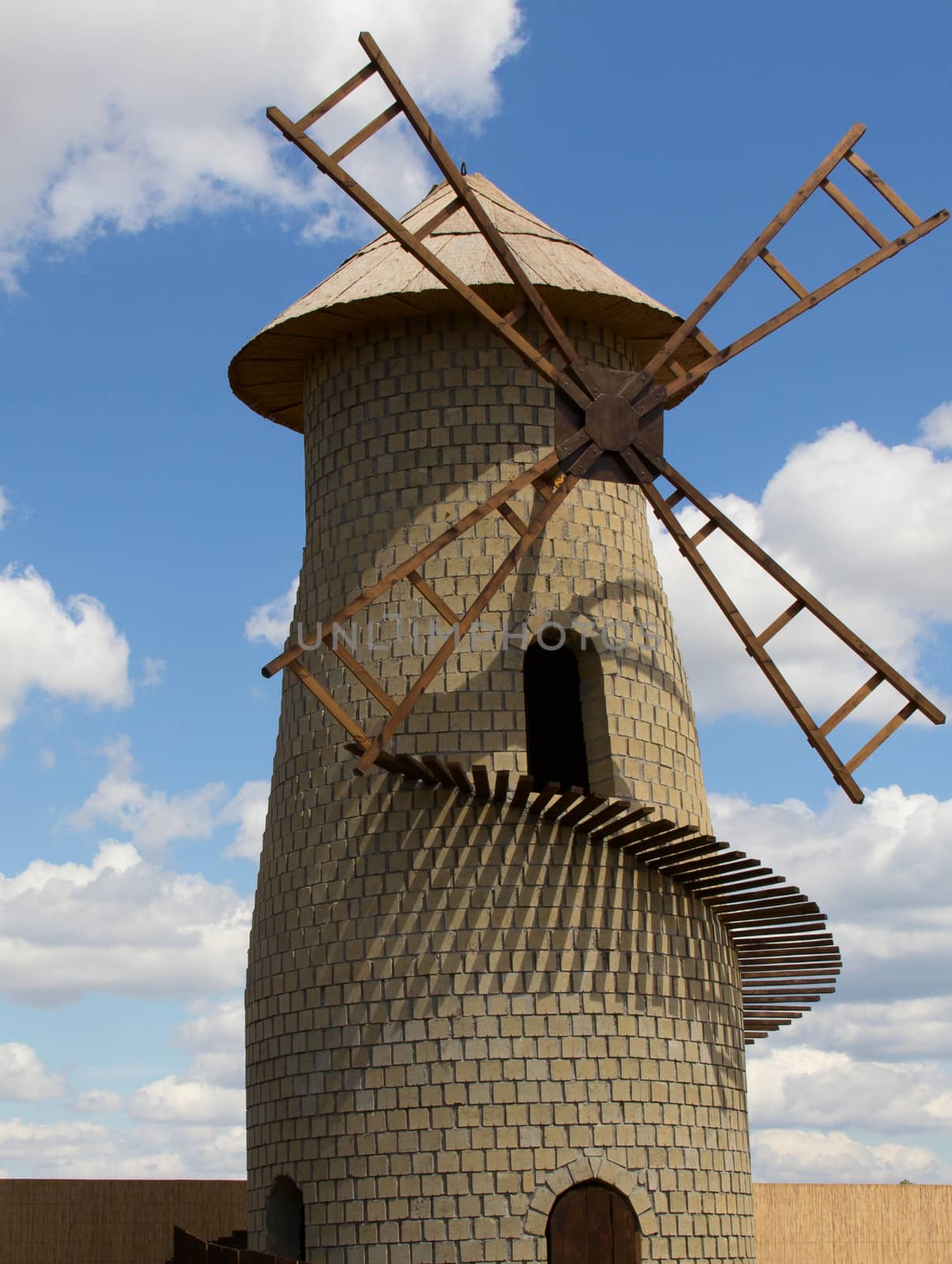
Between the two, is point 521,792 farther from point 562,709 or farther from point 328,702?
point 562,709

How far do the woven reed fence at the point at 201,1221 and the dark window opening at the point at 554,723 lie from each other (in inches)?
264

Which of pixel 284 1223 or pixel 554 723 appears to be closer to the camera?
pixel 284 1223

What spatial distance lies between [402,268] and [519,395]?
1.55 metres

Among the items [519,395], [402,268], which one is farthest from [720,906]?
[402,268]

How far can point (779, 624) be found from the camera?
16062 mm

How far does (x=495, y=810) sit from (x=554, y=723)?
106 inches

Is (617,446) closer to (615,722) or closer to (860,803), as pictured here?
(615,722)

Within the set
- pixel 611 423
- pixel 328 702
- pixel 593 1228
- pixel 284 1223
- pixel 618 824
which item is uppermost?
pixel 611 423

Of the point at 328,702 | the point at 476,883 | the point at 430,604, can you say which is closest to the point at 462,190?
the point at 430,604

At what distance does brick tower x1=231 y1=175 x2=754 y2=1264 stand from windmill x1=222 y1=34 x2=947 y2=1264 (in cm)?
3

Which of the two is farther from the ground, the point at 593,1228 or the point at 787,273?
the point at 787,273

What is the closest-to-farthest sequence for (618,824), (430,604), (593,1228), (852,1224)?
1. (593,1228)
2. (618,824)
3. (430,604)
4. (852,1224)

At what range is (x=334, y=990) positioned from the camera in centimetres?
1476

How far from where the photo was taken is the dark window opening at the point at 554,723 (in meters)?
17.1
